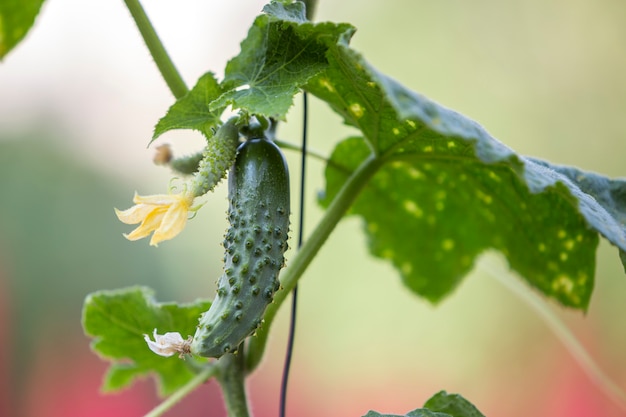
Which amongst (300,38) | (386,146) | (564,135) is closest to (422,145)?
(386,146)

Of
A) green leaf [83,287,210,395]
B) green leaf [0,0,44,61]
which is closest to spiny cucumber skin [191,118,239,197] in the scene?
green leaf [0,0,44,61]

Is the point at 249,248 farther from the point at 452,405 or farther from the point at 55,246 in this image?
the point at 55,246

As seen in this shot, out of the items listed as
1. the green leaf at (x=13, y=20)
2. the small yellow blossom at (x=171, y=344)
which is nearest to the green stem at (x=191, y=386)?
the small yellow blossom at (x=171, y=344)

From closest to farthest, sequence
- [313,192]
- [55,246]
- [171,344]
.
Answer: [171,344] < [313,192] < [55,246]

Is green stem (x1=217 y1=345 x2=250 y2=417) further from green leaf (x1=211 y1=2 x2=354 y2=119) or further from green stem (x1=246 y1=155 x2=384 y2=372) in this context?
green leaf (x1=211 y1=2 x2=354 y2=119)

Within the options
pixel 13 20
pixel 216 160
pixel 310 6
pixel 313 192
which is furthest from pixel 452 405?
pixel 313 192

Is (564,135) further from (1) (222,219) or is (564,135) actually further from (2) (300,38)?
(2) (300,38)
